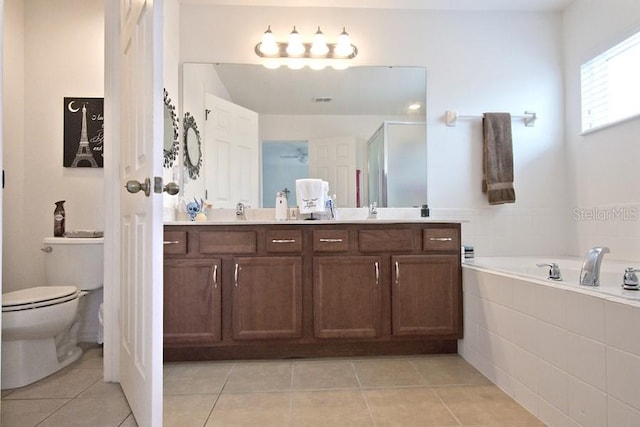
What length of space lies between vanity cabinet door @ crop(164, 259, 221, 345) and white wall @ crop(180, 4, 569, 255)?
5.16 ft

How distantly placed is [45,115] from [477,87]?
9.86 feet

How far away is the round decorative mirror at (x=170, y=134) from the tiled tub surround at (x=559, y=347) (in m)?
2.05

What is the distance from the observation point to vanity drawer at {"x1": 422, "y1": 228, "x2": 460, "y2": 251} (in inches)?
83.0

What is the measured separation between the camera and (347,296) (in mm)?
2057

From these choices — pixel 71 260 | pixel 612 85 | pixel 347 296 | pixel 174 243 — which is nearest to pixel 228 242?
pixel 174 243

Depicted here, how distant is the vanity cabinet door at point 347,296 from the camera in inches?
80.4

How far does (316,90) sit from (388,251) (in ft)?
4.27

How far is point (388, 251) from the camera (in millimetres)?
2092

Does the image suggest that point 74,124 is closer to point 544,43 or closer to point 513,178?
point 513,178

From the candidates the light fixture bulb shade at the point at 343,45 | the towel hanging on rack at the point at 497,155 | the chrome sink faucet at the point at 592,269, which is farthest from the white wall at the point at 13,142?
the towel hanging on rack at the point at 497,155

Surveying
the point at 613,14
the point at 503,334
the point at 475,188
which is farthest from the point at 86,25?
the point at 613,14

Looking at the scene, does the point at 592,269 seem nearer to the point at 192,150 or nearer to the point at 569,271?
the point at 569,271

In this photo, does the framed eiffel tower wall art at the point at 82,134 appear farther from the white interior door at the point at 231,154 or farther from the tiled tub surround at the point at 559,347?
the tiled tub surround at the point at 559,347

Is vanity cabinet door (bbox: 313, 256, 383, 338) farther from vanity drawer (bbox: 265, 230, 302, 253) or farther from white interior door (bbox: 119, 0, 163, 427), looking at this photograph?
white interior door (bbox: 119, 0, 163, 427)
